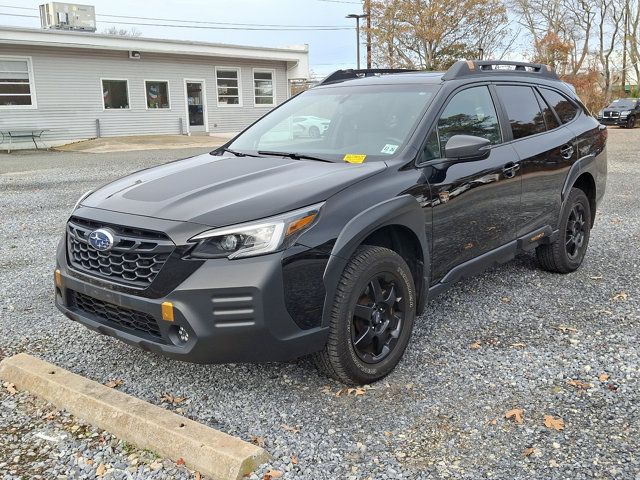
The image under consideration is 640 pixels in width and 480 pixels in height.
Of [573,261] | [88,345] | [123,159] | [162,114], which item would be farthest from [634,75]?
[88,345]

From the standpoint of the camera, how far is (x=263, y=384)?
11.7 feet

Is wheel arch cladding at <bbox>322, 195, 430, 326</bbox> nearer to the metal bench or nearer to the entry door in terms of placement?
the metal bench

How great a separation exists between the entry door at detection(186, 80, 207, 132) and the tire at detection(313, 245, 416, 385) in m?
24.2

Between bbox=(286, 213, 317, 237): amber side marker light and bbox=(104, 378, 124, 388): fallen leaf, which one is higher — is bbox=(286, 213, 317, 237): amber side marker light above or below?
above

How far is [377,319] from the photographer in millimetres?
3479

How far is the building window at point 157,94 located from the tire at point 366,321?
23.3 metres

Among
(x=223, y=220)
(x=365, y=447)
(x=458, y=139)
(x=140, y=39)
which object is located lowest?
(x=365, y=447)

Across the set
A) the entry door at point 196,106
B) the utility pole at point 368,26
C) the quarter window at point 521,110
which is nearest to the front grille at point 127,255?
the quarter window at point 521,110

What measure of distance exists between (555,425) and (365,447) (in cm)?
97

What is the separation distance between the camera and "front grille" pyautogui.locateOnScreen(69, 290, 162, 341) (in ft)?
10.2

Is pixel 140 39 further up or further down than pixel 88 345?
further up

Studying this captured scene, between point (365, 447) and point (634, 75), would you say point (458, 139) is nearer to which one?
point (365, 447)

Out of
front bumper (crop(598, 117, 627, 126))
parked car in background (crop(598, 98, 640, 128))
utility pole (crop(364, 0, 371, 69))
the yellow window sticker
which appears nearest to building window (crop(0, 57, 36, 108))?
the yellow window sticker

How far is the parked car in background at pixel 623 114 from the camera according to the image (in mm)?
31641
